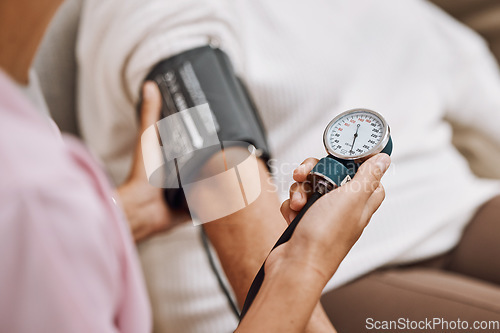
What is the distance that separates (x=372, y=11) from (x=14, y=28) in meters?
0.55

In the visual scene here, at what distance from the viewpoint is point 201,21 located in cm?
54

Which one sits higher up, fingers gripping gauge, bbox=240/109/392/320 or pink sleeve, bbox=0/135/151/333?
fingers gripping gauge, bbox=240/109/392/320

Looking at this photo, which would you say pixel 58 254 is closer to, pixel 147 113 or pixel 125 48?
pixel 147 113

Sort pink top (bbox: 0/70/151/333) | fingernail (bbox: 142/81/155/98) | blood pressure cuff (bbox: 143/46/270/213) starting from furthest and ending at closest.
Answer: fingernail (bbox: 142/81/155/98) → blood pressure cuff (bbox: 143/46/270/213) → pink top (bbox: 0/70/151/333)

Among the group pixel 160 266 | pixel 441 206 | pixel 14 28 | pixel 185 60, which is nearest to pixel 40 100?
pixel 14 28

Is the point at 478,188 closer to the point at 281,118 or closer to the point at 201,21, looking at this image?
the point at 281,118

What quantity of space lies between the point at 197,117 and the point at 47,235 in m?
0.18

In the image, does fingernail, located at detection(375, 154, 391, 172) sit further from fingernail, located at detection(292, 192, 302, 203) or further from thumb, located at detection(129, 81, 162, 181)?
thumb, located at detection(129, 81, 162, 181)

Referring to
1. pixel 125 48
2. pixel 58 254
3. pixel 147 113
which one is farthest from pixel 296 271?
pixel 125 48

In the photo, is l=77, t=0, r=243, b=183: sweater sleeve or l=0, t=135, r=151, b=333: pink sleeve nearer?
l=0, t=135, r=151, b=333: pink sleeve

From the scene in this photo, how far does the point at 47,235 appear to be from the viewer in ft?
0.81

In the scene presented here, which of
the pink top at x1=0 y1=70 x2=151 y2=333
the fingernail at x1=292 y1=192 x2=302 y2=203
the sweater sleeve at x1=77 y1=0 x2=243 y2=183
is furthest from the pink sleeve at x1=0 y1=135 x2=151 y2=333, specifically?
the sweater sleeve at x1=77 y1=0 x2=243 y2=183

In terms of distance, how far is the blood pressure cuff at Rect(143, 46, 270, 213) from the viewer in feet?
1.17

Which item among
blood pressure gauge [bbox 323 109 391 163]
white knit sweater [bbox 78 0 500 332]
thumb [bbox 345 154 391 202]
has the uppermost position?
blood pressure gauge [bbox 323 109 391 163]
